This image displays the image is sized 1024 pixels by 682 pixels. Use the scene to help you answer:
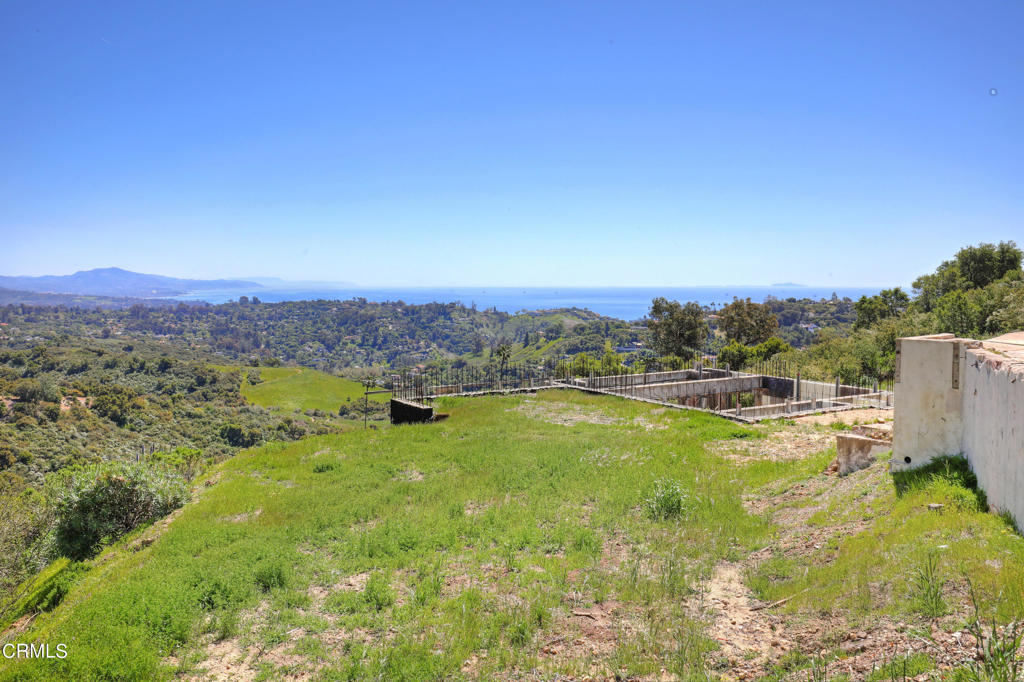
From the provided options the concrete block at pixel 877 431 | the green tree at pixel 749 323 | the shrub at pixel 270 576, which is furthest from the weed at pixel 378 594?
the green tree at pixel 749 323

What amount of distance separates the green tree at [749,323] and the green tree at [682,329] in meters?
6.89

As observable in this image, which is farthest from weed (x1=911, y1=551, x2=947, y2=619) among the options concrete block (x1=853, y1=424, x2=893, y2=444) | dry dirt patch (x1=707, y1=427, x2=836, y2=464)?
dry dirt patch (x1=707, y1=427, x2=836, y2=464)

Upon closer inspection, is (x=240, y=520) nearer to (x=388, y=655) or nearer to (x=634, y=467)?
(x=388, y=655)

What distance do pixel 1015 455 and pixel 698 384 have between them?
57.6 ft

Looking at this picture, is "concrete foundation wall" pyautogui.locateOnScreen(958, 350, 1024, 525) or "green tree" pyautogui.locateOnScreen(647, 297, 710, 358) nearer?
"concrete foundation wall" pyautogui.locateOnScreen(958, 350, 1024, 525)

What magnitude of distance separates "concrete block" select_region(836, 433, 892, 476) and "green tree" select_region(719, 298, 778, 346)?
3820 cm

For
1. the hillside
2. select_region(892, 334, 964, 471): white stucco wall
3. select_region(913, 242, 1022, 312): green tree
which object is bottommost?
the hillside

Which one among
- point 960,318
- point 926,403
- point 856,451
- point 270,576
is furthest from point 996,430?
point 960,318

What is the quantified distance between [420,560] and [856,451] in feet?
25.5

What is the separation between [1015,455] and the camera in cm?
479

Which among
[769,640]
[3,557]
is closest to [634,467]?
[769,640]

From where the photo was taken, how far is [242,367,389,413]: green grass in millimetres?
76250

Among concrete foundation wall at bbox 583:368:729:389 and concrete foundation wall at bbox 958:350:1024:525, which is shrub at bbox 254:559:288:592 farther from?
concrete foundation wall at bbox 583:368:729:389

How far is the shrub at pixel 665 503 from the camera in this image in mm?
8633
